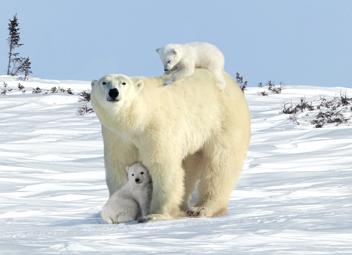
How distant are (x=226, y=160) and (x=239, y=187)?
52.5 inches

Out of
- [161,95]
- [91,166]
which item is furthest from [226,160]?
[91,166]

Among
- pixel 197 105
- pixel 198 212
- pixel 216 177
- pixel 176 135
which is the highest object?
pixel 197 105

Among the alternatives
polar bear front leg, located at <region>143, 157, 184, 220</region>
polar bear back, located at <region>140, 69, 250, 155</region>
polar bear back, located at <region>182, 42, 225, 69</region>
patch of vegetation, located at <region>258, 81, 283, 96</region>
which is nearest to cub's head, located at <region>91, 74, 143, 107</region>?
polar bear back, located at <region>140, 69, 250, 155</region>

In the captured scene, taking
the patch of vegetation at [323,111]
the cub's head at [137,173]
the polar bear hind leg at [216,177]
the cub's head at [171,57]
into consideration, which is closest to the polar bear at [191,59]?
the cub's head at [171,57]

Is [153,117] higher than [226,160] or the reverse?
higher

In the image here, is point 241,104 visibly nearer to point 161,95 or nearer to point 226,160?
point 226,160

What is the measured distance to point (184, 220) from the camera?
5945 mm

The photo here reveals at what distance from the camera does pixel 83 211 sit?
271 inches

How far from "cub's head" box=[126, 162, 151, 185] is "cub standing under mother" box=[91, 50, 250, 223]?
0.08 metres

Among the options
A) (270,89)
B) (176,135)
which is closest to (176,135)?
(176,135)

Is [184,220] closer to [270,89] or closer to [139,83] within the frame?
[139,83]

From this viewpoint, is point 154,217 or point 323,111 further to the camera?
point 323,111

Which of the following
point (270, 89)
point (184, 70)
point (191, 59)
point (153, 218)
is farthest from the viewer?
point (270, 89)

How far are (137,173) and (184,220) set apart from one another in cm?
56
